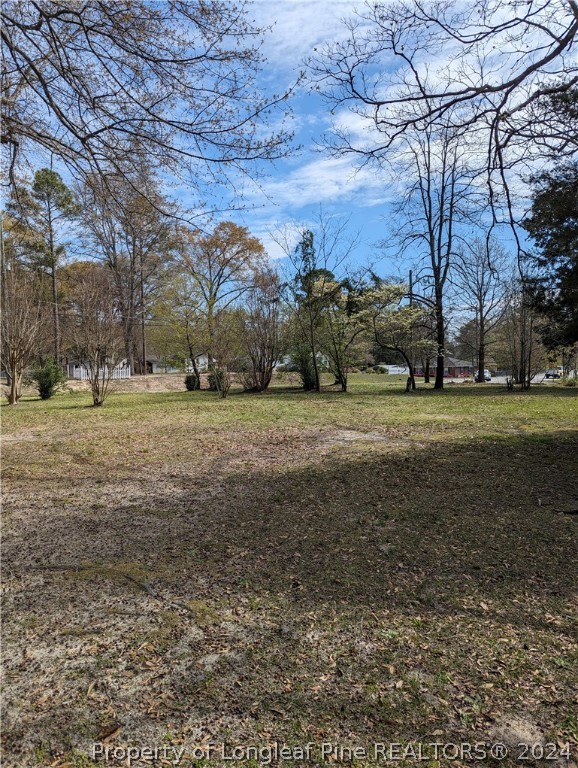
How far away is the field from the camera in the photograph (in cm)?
158

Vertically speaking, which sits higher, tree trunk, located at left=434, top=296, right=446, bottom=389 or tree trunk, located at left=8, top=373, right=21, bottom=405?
tree trunk, located at left=434, top=296, right=446, bottom=389

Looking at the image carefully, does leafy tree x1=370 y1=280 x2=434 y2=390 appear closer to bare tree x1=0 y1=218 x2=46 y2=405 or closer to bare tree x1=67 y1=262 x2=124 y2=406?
bare tree x1=67 y1=262 x2=124 y2=406

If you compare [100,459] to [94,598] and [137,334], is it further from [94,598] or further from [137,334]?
[137,334]

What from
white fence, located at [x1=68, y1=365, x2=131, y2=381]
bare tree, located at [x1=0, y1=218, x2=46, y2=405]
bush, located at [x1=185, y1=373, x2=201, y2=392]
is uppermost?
bare tree, located at [x1=0, y1=218, x2=46, y2=405]

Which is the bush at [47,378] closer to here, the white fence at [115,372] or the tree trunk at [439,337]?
the white fence at [115,372]

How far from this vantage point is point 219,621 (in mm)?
2240

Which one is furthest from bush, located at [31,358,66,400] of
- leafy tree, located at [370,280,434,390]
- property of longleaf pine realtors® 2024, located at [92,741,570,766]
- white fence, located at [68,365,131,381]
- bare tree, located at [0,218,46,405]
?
property of longleaf pine realtors® 2024, located at [92,741,570,766]

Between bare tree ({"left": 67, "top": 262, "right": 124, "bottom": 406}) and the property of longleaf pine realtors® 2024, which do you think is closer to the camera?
the property of longleaf pine realtors® 2024

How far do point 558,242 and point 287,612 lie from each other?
222 inches

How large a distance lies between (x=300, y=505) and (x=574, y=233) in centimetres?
459

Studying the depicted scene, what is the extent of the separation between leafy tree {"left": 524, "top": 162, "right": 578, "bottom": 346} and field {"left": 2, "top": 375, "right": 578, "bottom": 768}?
7.77ft

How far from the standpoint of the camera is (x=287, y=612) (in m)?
2.33

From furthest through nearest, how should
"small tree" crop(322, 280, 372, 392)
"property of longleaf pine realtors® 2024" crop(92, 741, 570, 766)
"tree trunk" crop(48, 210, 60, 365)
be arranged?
"tree trunk" crop(48, 210, 60, 365) → "small tree" crop(322, 280, 372, 392) → "property of longleaf pine realtors® 2024" crop(92, 741, 570, 766)

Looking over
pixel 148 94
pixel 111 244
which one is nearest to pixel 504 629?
pixel 148 94
